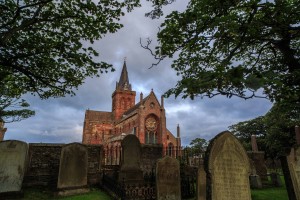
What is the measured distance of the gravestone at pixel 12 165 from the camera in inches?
330

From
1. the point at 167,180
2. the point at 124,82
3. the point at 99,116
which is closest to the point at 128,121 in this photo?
the point at 99,116

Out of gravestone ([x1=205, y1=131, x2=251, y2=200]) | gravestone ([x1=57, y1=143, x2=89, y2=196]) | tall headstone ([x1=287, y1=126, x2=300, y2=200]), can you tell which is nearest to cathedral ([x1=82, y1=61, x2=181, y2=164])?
gravestone ([x1=57, y1=143, x2=89, y2=196])

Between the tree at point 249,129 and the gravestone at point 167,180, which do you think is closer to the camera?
the gravestone at point 167,180

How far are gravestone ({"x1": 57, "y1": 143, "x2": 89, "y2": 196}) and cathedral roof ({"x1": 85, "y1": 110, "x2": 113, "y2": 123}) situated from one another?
59.1m

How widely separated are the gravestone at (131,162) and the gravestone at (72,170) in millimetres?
1739

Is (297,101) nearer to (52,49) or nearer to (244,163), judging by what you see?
(244,163)

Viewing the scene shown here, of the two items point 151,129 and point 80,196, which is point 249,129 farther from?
point 80,196

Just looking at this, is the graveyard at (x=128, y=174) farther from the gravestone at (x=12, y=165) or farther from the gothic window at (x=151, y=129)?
the gothic window at (x=151, y=129)

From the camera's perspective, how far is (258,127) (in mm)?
45062

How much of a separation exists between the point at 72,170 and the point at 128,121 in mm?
46585

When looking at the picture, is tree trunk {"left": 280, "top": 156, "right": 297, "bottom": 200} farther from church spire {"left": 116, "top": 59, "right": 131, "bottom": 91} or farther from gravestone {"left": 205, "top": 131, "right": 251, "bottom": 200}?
church spire {"left": 116, "top": 59, "right": 131, "bottom": 91}

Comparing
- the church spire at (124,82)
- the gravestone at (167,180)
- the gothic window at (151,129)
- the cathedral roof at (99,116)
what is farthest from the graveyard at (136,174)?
the church spire at (124,82)

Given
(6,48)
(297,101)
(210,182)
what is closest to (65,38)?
(6,48)

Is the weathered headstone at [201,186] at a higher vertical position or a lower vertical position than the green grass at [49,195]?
higher
